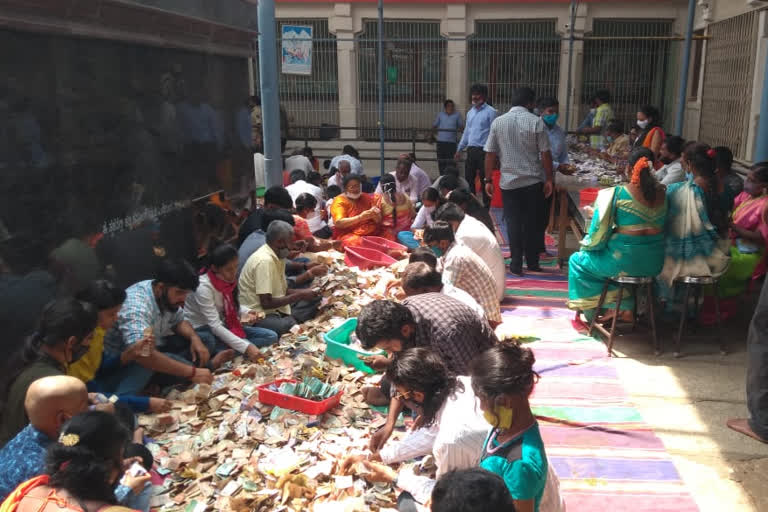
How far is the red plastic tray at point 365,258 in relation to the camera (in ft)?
23.7

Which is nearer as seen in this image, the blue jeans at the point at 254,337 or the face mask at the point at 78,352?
the face mask at the point at 78,352

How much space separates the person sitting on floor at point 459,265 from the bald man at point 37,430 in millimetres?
3041

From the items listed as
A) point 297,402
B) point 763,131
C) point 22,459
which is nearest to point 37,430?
point 22,459

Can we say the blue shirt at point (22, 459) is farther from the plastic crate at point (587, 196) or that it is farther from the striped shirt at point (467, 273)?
the plastic crate at point (587, 196)

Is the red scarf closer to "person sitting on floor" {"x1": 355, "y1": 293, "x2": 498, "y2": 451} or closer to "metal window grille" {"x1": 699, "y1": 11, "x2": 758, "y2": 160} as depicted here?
"person sitting on floor" {"x1": 355, "y1": 293, "x2": 498, "y2": 451}

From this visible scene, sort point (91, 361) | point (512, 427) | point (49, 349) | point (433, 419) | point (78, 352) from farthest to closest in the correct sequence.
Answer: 1. point (91, 361)
2. point (78, 352)
3. point (49, 349)
4. point (433, 419)
5. point (512, 427)

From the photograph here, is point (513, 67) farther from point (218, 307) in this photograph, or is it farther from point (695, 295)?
point (218, 307)

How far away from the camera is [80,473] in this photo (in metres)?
2.35

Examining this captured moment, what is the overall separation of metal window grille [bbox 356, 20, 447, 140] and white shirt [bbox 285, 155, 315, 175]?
19.8 feet

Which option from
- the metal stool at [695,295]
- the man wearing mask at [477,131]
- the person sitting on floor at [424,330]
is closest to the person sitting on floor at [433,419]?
the person sitting on floor at [424,330]

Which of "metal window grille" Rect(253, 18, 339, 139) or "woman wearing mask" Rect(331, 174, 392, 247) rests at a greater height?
"metal window grille" Rect(253, 18, 339, 139)

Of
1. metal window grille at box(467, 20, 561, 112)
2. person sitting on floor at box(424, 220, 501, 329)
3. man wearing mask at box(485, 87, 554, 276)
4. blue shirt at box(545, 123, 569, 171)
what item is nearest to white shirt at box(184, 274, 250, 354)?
person sitting on floor at box(424, 220, 501, 329)

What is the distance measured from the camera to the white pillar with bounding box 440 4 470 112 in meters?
15.8

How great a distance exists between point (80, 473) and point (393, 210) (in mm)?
5885
